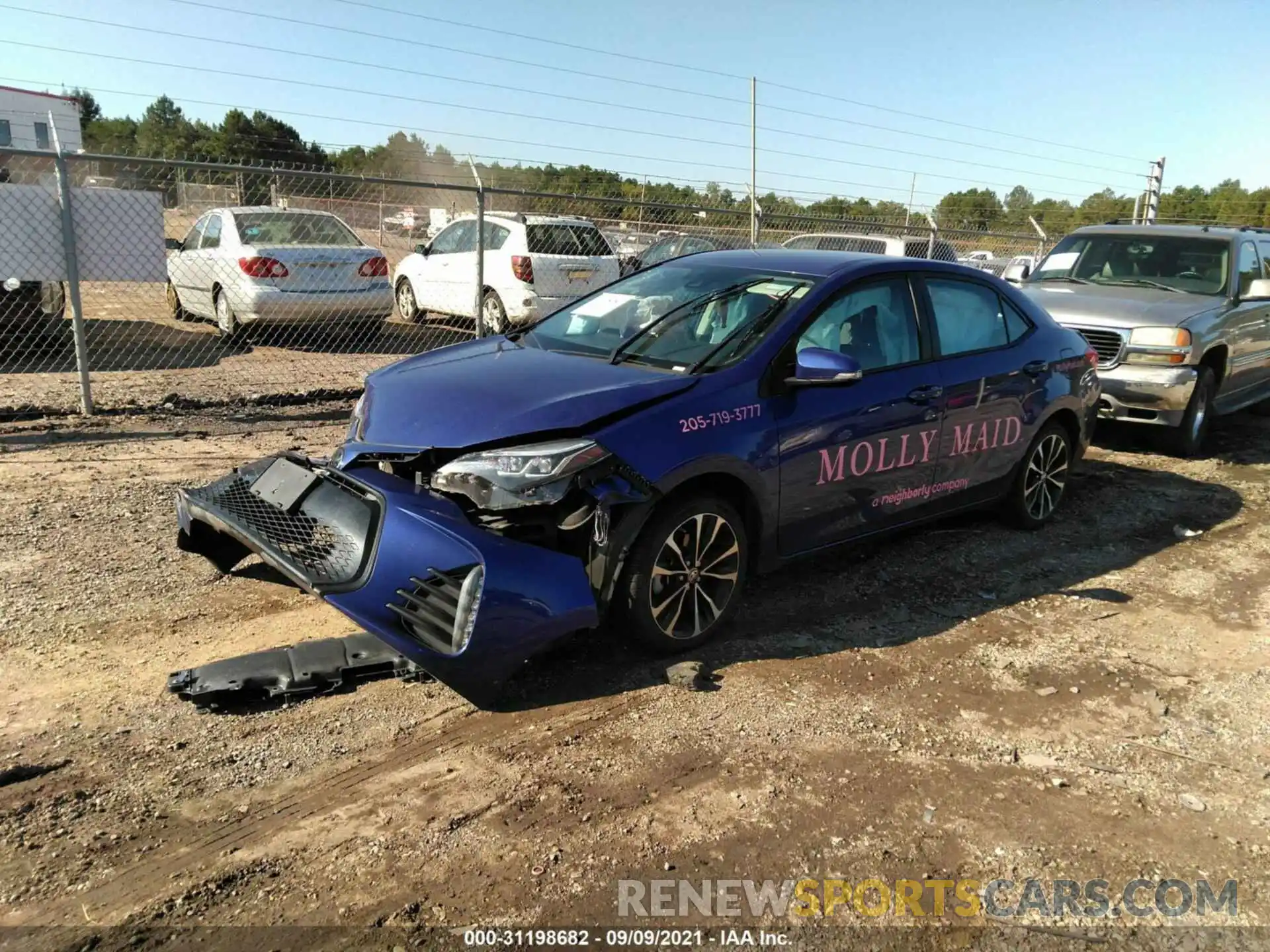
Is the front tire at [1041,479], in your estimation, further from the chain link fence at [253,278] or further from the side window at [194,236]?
the side window at [194,236]

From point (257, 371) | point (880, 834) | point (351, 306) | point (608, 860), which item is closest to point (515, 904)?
point (608, 860)

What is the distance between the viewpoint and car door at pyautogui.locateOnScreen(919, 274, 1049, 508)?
5121 mm

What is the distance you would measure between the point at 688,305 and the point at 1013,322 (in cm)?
232

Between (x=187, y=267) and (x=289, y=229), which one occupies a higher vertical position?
(x=289, y=229)

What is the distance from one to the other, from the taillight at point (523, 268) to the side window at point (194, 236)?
4.03 m

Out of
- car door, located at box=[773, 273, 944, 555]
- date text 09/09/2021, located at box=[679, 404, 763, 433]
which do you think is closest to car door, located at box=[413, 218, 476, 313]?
car door, located at box=[773, 273, 944, 555]

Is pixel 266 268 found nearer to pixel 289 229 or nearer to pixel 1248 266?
pixel 289 229

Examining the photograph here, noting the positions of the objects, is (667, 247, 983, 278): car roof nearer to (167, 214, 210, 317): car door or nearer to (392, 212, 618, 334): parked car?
(392, 212, 618, 334): parked car

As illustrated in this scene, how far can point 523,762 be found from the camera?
10.8 ft

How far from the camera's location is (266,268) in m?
10.5

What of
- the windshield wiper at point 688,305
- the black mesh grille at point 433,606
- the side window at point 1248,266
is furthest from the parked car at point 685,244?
the black mesh grille at point 433,606

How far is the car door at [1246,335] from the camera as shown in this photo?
8.42 m

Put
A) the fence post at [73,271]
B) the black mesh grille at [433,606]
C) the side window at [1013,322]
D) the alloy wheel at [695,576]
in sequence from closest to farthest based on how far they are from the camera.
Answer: the black mesh grille at [433,606], the alloy wheel at [695,576], the side window at [1013,322], the fence post at [73,271]

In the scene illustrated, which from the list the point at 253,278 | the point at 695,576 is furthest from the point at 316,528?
the point at 253,278
